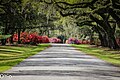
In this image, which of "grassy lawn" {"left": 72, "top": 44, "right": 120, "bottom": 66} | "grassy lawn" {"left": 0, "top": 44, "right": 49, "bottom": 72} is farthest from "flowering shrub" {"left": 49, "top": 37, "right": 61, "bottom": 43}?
"grassy lawn" {"left": 0, "top": 44, "right": 49, "bottom": 72}

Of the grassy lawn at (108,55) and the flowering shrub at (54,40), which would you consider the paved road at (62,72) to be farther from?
the flowering shrub at (54,40)

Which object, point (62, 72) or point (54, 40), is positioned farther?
point (54, 40)

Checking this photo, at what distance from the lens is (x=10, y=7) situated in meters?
41.1

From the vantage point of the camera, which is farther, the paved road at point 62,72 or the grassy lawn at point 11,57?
the grassy lawn at point 11,57

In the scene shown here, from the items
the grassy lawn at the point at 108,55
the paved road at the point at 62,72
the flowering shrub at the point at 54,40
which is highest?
the paved road at the point at 62,72

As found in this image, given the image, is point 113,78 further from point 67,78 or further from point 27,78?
point 27,78

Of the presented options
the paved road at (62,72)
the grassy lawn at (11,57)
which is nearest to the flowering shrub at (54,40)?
the grassy lawn at (11,57)

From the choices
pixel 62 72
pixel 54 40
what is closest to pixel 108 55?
pixel 62 72

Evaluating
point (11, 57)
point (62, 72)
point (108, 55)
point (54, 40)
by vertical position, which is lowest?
point (54, 40)

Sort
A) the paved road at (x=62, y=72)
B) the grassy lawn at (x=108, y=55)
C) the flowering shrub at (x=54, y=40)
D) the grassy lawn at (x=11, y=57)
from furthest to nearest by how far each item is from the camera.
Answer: the flowering shrub at (x=54, y=40) < the grassy lawn at (x=108, y=55) < the grassy lawn at (x=11, y=57) < the paved road at (x=62, y=72)

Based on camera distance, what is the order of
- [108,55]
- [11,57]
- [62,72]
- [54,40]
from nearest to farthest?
[62,72]
[11,57]
[108,55]
[54,40]

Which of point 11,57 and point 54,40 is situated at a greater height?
point 11,57

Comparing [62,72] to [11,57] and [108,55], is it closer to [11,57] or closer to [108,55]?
[11,57]

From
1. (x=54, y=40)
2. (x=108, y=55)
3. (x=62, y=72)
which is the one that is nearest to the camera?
(x=62, y=72)
